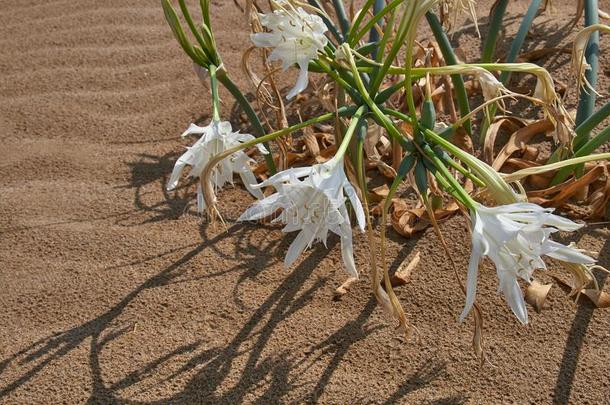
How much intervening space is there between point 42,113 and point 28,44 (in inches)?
21.1

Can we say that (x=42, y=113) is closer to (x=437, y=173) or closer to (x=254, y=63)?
(x=254, y=63)

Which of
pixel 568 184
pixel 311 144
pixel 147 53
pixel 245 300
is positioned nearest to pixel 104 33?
pixel 147 53

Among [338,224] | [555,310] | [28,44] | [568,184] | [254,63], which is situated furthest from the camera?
[28,44]

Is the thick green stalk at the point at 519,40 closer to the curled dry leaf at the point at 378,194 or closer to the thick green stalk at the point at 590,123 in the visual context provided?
the thick green stalk at the point at 590,123

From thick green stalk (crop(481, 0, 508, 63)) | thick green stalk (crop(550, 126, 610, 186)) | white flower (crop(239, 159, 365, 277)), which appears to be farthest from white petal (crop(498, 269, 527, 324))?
thick green stalk (crop(481, 0, 508, 63))

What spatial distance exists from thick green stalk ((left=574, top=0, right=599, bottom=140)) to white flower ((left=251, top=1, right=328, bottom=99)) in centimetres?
78

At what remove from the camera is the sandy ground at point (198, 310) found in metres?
1.51

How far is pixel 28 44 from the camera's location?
2.87 meters

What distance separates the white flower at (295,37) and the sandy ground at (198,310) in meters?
0.60

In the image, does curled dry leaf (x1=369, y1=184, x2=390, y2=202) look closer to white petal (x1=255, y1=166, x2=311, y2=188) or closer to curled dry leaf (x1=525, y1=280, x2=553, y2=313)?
curled dry leaf (x1=525, y1=280, x2=553, y2=313)

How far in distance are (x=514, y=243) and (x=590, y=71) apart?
0.91 metres

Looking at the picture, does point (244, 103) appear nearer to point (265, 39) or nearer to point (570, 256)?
point (265, 39)

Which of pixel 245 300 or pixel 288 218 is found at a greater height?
pixel 288 218

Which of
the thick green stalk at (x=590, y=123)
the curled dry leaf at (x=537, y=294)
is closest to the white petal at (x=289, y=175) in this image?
the curled dry leaf at (x=537, y=294)
